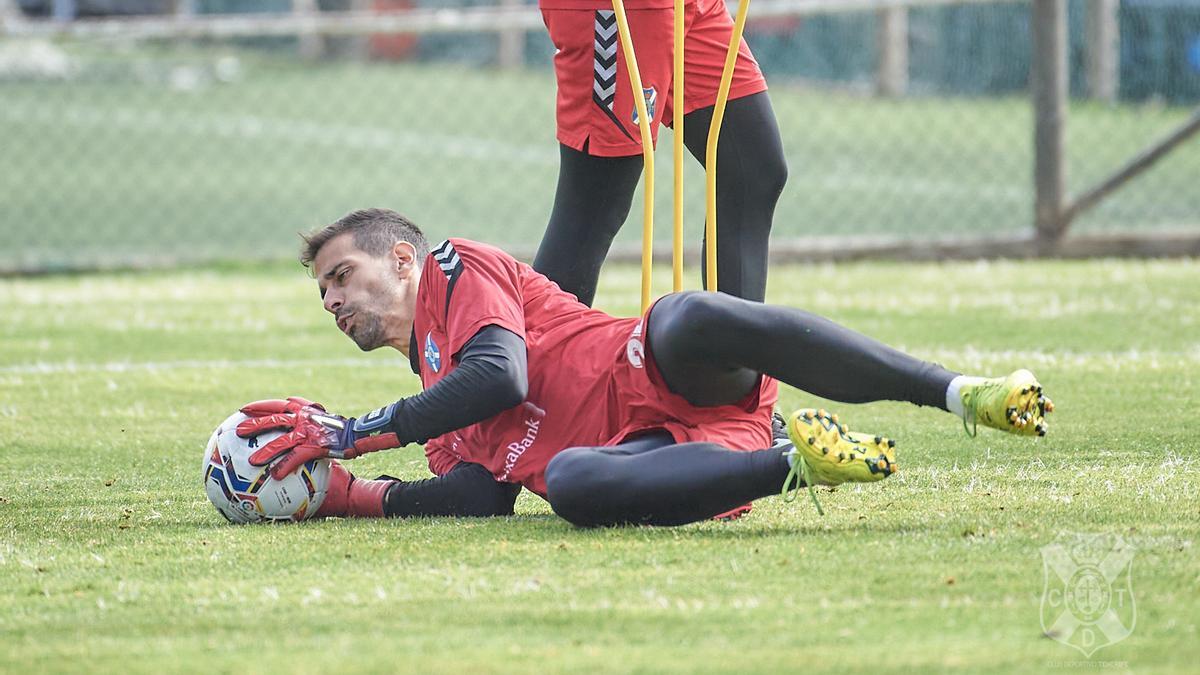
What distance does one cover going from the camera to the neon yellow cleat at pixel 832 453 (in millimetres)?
3219

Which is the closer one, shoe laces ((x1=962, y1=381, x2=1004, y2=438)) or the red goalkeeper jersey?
→ shoe laces ((x1=962, y1=381, x2=1004, y2=438))

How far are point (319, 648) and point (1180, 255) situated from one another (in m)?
6.93

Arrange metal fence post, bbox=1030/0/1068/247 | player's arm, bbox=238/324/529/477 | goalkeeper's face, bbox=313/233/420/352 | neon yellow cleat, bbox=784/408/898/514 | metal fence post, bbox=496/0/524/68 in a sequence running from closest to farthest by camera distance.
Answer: neon yellow cleat, bbox=784/408/898/514 < player's arm, bbox=238/324/529/477 < goalkeeper's face, bbox=313/233/420/352 < metal fence post, bbox=1030/0/1068/247 < metal fence post, bbox=496/0/524/68

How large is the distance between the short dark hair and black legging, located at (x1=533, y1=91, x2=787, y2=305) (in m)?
0.58

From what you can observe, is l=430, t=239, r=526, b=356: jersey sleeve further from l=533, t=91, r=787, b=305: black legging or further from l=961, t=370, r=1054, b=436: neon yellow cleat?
l=961, t=370, r=1054, b=436: neon yellow cleat

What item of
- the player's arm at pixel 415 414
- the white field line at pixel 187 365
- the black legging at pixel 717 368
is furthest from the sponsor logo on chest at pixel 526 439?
the white field line at pixel 187 365

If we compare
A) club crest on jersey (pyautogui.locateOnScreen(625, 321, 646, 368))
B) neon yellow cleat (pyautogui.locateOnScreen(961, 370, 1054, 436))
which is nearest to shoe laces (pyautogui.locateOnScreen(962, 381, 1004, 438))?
neon yellow cleat (pyautogui.locateOnScreen(961, 370, 1054, 436))

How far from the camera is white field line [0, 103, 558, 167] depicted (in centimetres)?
1538

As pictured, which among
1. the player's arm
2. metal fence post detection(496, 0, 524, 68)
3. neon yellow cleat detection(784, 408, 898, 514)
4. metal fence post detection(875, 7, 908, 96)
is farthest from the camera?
metal fence post detection(496, 0, 524, 68)

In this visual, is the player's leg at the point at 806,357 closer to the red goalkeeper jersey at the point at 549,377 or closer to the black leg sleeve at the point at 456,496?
the red goalkeeper jersey at the point at 549,377

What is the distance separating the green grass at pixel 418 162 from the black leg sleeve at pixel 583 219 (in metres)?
5.44

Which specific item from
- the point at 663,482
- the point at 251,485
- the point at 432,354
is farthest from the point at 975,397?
the point at 251,485

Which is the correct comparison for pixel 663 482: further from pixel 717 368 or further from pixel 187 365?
pixel 187 365

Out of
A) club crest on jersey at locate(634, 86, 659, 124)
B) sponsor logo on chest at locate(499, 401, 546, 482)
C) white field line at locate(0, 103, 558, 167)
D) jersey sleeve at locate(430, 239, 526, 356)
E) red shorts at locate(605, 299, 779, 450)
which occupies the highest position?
club crest on jersey at locate(634, 86, 659, 124)
